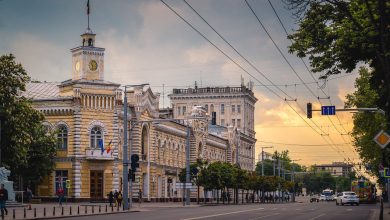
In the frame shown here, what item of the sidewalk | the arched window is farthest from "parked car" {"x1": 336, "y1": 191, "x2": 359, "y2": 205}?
the sidewalk

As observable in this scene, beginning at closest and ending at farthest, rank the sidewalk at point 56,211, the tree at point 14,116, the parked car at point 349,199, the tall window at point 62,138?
the sidewalk at point 56,211 < the tree at point 14,116 < the tall window at point 62,138 < the parked car at point 349,199

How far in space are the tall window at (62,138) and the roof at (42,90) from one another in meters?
3.56

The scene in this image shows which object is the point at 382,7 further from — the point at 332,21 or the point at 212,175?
the point at 212,175

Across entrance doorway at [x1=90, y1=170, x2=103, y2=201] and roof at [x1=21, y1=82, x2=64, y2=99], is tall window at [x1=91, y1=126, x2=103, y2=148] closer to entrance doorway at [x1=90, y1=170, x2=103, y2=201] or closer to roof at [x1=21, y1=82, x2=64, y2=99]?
entrance doorway at [x1=90, y1=170, x2=103, y2=201]

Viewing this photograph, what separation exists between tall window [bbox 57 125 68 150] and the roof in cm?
356

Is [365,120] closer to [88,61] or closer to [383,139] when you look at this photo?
[88,61]

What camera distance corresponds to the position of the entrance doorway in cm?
7481

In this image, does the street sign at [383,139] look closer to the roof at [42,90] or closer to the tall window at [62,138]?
the tall window at [62,138]

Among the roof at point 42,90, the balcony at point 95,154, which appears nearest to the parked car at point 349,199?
the balcony at point 95,154

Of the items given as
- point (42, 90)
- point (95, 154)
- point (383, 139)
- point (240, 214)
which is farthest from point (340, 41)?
point (42, 90)

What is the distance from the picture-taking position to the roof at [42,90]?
77.9 meters

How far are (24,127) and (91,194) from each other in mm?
14355

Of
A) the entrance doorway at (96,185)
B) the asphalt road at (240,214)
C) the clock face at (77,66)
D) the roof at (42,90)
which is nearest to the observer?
the asphalt road at (240,214)

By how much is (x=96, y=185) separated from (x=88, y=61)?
1299 centimetres
